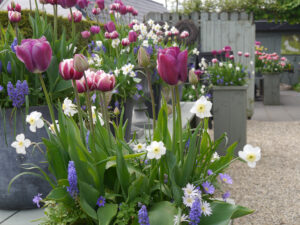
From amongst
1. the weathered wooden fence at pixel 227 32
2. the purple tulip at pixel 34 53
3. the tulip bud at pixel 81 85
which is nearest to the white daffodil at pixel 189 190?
the tulip bud at pixel 81 85

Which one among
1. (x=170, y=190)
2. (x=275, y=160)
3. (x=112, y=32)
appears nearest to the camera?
(x=170, y=190)

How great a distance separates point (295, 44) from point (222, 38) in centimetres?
768

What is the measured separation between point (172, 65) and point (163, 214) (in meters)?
0.43

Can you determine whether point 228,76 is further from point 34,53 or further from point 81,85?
point 34,53

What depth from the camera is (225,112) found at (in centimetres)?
459

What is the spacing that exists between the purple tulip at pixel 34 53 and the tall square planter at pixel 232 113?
3.77 meters

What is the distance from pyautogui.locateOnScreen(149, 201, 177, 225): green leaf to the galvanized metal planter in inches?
26.4

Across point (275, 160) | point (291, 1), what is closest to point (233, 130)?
point (275, 160)

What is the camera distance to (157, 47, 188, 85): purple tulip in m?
0.95

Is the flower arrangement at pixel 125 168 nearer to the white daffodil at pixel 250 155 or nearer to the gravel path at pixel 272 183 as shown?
the white daffodil at pixel 250 155

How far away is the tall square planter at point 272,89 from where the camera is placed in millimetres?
9039

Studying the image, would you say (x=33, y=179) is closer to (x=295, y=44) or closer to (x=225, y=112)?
(x=225, y=112)

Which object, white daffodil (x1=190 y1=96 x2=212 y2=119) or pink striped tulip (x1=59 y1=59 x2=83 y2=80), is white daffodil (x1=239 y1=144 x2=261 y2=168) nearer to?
white daffodil (x1=190 y1=96 x2=212 y2=119)

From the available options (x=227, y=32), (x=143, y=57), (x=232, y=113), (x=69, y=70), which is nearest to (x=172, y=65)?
(x=143, y=57)
